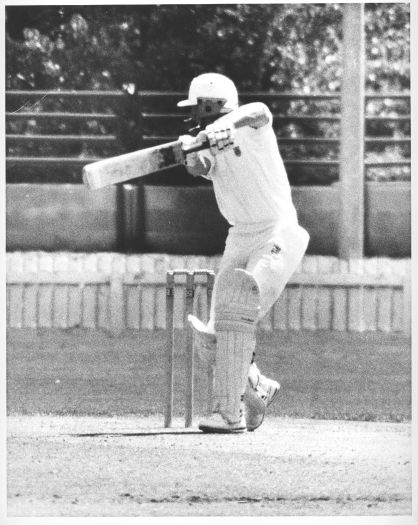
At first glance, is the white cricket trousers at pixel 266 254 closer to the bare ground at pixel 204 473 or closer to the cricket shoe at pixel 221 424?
the cricket shoe at pixel 221 424

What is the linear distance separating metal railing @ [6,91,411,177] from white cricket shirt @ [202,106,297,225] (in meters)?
1.55

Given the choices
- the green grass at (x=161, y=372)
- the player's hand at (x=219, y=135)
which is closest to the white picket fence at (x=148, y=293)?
the green grass at (x=161, y=372)

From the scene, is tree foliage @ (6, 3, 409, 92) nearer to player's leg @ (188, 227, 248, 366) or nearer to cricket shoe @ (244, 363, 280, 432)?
player's leg @ (188, 227, 248, 366)

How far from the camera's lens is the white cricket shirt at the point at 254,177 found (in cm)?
763

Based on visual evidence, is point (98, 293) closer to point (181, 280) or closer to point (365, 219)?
point (181, 280)

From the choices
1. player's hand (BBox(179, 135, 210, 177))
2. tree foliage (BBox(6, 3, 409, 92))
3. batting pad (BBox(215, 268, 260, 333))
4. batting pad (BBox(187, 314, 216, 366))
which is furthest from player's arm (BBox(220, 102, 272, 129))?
tree foliage (BBox(6, 3, 409, 92))

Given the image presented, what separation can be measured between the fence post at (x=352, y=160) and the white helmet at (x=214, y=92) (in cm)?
212

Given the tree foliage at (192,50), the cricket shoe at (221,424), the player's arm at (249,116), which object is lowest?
the cricket shoe at (221,424)

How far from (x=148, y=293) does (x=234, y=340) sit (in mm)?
2284

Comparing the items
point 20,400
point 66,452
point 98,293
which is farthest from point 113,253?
point 66,452

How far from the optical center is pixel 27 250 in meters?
9.66

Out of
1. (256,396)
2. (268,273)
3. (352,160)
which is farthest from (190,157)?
(352,160)

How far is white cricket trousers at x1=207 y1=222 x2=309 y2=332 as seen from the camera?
7527mm

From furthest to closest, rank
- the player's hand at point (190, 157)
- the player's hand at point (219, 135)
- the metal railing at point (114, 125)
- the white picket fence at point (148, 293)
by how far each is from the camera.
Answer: the white picket fence at point (148, 293)
the metal railing at point (114, 125)
the player's hand at point (190, 157)
the player's hand at point (219, 135)
